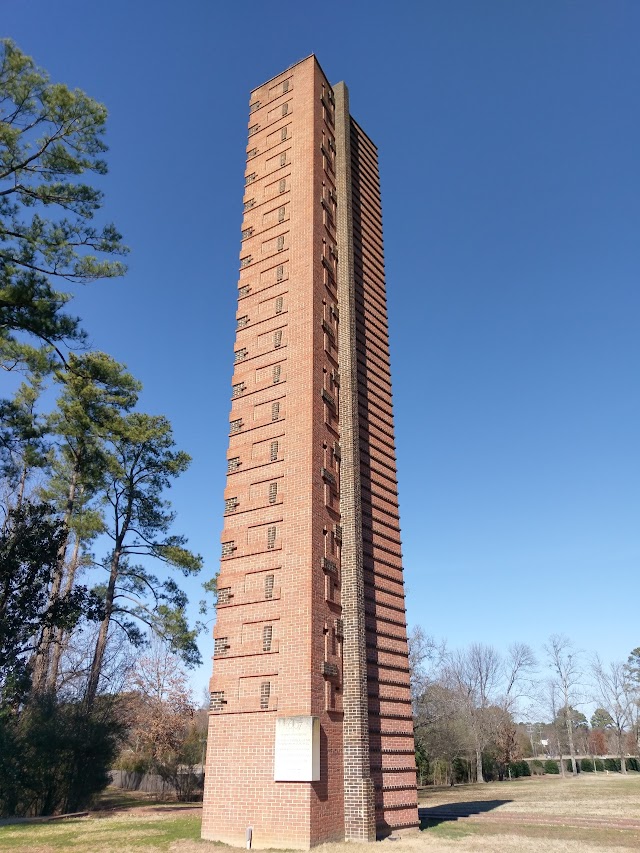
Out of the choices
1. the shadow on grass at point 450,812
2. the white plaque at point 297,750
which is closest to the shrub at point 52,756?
the white plaque at point 297,750

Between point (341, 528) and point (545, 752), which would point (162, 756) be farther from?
point (545, 752)

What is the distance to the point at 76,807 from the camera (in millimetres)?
23594

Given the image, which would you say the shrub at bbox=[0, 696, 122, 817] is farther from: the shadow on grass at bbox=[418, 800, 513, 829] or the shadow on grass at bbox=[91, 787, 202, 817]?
the shadow on grass at bbox=[418, 800, 513, 829]

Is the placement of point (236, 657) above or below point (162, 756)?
above

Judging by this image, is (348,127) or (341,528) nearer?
(341,528)

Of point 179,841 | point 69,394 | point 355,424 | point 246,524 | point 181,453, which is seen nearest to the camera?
point 179,841

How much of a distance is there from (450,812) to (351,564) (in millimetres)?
12182

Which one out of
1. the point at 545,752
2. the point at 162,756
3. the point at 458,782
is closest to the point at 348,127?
the point at 162,756

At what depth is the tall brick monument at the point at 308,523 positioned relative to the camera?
15.4 meters

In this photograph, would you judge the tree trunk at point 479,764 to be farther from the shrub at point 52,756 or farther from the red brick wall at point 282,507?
the red brick wall at point 282,507

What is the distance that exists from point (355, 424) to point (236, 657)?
8409 millimetres

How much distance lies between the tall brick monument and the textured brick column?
1.9 inches

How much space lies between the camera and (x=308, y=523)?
685 inches

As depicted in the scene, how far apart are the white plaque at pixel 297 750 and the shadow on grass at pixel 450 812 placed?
6.50 m
